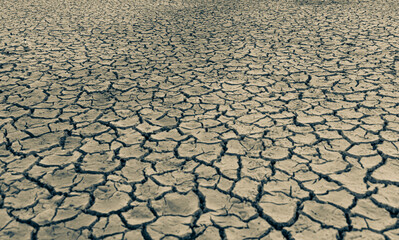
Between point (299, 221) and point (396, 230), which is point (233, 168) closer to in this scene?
point (299, 221)

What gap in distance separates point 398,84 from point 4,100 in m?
3.90

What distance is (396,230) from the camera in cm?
176

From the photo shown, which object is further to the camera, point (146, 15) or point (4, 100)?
point (146, 15)

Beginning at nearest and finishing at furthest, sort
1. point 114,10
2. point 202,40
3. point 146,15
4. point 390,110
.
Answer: point 390,110 → point 202,40 → point 146,15 → point 114,10

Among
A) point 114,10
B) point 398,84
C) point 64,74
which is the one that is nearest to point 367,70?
point 398,84

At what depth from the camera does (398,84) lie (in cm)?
341

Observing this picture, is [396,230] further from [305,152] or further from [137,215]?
[137,215]

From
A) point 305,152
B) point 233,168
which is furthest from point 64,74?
point 305,152

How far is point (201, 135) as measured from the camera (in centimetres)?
269

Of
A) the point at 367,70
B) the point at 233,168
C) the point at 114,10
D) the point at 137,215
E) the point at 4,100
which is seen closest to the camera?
the point at 137,215

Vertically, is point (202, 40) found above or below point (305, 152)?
above

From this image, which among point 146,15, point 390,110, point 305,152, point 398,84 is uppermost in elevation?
point 146,15

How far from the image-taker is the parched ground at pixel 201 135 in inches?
74.0

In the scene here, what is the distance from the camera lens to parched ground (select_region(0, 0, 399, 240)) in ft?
6.17
